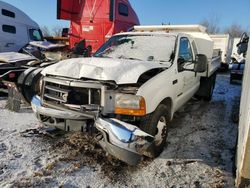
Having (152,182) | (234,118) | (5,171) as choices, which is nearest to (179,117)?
(234,118)

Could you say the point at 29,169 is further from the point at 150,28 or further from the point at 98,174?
the point at 150,28

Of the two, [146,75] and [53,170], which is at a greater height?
[146,75]

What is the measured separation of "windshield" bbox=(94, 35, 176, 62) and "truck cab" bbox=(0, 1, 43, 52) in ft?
22.9

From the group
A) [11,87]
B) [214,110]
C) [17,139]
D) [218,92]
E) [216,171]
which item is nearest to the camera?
[216,171]

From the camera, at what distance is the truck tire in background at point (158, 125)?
3577 millimetres

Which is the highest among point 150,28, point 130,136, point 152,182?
point 150,28

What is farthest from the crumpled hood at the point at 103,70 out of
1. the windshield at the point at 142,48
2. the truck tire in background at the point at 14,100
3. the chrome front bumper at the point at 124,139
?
the truck tire in background at the point at 14,100

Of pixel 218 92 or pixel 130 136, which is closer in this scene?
pixel 130 136

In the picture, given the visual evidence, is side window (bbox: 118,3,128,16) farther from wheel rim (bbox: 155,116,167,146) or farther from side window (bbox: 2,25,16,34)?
wheel rim (bbox: 155,116,167,146)

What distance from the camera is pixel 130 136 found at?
3039 mm

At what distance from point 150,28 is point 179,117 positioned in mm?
2547

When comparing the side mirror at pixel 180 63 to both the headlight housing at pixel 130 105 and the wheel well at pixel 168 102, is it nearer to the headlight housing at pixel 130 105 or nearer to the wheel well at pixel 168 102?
the wheel well at pixel 168 102

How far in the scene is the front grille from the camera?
3.54 m

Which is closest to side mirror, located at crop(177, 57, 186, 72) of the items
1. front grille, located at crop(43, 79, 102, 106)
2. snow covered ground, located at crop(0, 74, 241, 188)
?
snow covered ground, located at crop(0, 74, 241, 188)
